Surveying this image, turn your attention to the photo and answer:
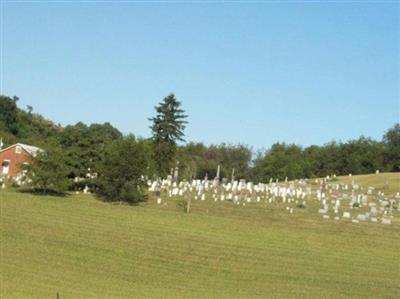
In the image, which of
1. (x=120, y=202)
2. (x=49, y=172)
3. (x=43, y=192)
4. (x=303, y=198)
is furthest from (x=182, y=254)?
(x=303, y=198)

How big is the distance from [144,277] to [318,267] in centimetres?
841

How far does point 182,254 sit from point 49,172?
22247mm

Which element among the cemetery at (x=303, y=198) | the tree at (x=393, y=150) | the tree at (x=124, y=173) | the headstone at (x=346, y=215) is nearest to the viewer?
the headstone at (x=346, y=215)

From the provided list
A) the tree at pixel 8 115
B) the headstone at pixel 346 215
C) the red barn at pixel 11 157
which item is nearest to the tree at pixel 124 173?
the headstone at pixel 346 215

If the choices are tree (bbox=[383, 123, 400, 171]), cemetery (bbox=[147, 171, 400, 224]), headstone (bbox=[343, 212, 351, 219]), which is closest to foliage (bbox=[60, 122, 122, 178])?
cemetery (bbox=[147, 171, 400, 224])

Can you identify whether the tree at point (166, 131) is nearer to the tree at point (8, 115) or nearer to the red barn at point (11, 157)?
the red barn at point (11, 157)

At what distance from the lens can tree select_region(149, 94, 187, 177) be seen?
61.5 m

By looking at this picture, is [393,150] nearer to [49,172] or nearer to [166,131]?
[166,131]

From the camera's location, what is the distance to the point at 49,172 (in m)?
46.4

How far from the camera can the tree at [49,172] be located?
46.4m

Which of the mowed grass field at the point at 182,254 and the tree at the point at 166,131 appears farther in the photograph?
the tree at the point at 166,131

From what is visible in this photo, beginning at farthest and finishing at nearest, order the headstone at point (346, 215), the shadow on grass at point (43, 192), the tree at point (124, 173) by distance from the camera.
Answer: the shadow on grass at point (43, 192)
the tree at point (124, 173)
the headstone at point (346, 215)

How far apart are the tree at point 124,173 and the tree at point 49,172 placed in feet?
9.99

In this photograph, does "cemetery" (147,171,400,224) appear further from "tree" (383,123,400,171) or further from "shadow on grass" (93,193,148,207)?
"tree" (383,123,400,171)
